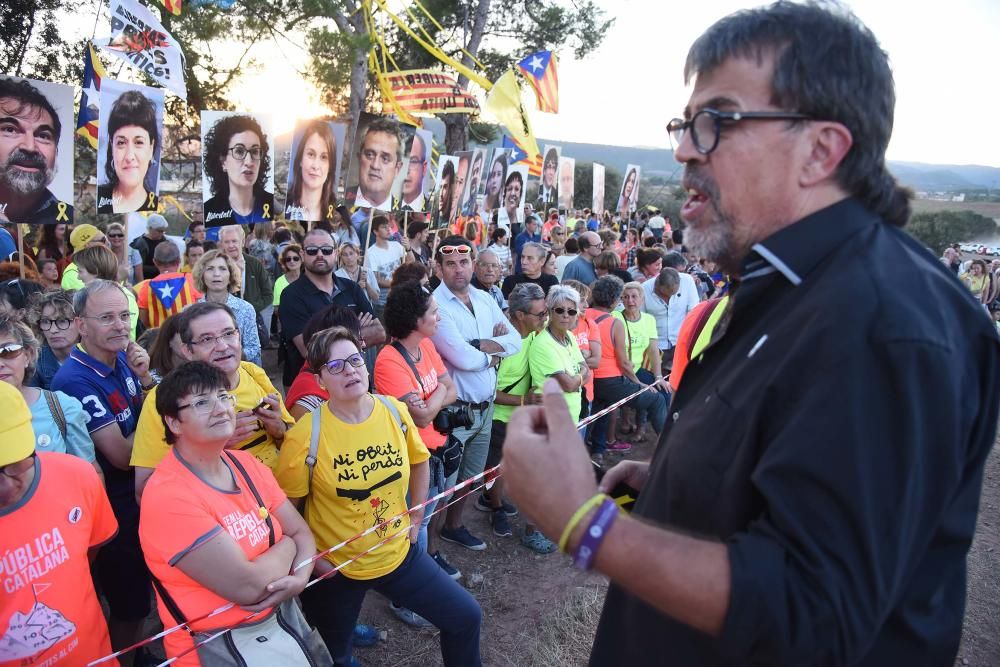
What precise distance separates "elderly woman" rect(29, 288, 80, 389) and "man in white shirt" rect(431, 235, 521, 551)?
2.25 meters

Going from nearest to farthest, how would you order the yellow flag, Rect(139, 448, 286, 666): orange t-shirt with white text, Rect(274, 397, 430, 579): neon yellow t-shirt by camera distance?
→ 1. Rect(139, 448, 286, 666): orange t-shirt with white text
2. Rect(274, 397, 430, 579): neon yellow t-shirt
3. the yellow flag

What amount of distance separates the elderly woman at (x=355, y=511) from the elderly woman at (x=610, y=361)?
11.4 ft

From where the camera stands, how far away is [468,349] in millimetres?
4703

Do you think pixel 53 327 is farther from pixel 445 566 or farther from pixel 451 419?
Result: pixel 445 566

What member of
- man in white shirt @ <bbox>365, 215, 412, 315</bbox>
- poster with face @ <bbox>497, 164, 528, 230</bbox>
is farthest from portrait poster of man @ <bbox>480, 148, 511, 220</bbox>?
man in white shirt @ <bbox>365, 215, 412, 315</bbox>

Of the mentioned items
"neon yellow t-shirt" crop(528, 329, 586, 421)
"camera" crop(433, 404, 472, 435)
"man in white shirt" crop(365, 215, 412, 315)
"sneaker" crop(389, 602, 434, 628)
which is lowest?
"sneaker" crop(389, 602, 434, 628)

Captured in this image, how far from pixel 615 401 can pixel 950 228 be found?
29.8m

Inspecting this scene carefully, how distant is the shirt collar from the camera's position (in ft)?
3.69

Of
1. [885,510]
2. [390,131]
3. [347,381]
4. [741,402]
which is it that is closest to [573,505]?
[741,402]

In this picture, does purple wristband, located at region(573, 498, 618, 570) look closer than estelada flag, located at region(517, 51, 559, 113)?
Yes

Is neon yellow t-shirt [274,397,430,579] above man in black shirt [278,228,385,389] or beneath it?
beneath

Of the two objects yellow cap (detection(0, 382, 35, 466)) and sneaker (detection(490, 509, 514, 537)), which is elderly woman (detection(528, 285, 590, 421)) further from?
yellow cap (detection(0, 382, 35, 466))

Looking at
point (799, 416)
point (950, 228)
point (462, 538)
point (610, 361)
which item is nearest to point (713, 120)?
point (799, 416)

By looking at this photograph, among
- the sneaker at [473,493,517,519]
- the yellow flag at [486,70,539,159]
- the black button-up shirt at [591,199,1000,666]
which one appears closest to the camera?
the black button-up shirt at [591,199,1000,666]
